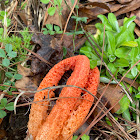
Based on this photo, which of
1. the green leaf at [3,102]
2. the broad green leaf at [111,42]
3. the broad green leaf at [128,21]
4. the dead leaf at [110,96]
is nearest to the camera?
the green leaf at [3,102]

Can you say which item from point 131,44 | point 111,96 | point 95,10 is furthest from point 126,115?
point 95,10

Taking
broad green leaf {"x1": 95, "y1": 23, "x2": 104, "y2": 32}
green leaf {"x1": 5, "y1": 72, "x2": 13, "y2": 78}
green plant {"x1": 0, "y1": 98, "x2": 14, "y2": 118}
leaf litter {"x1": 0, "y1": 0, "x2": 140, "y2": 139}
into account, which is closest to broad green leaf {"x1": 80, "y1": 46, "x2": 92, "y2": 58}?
leaf litter {"x1": 0, "y1": 0, "x2": 140, "y2": 139}

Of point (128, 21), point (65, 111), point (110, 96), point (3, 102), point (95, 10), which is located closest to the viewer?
point (65, 111)

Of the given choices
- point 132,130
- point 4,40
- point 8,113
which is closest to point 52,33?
point 4,40

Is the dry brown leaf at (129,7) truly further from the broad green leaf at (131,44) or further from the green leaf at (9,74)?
the green leaf at (9,74)

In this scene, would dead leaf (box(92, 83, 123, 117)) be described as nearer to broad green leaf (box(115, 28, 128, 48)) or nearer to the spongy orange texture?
the spongy orange texture

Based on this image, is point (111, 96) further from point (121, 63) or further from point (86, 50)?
point (86, 50)

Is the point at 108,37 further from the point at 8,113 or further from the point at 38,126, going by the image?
the point at 8,113

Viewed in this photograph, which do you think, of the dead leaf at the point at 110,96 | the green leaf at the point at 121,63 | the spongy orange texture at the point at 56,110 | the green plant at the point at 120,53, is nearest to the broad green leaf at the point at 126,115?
the green plant at the point at 120,53
